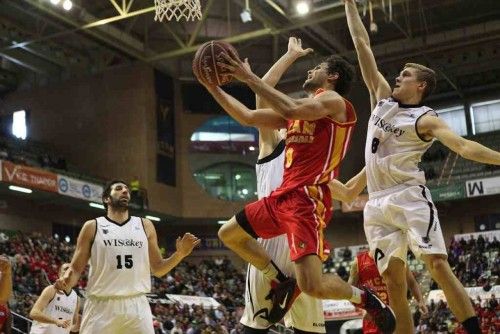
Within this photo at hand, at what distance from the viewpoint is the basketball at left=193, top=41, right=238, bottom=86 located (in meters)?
4.80

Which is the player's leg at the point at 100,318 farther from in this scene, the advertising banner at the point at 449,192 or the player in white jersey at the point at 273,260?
the advertising banner at the point at 449,192

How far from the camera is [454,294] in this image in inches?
197

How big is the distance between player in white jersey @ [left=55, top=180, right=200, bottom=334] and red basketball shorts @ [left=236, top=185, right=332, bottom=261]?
1403 millimetres

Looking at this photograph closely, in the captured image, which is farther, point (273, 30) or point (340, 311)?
point (273, 30)

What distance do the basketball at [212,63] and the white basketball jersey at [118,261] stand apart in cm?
217

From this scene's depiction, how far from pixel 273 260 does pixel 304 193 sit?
2.75ft

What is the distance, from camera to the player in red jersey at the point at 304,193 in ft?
15.7

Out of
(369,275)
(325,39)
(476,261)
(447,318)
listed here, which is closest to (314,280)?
(369,275)

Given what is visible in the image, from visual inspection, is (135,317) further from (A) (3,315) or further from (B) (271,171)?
(A) (3,315)

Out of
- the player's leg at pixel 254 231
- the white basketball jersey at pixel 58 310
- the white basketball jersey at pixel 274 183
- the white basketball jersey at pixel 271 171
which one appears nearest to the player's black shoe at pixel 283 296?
the player's leg at pixel 254 231

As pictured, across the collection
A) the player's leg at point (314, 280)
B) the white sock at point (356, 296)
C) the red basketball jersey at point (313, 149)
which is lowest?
the white sock at point (356, 296)

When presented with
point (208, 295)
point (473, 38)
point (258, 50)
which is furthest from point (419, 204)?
point (258, 50)

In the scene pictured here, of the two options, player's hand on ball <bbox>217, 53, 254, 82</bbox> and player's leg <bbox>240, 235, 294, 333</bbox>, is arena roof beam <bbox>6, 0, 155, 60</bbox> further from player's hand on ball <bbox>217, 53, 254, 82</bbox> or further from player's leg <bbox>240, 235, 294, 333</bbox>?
player's hand on ball <bbox>217, 53, 254, 82</bbox>

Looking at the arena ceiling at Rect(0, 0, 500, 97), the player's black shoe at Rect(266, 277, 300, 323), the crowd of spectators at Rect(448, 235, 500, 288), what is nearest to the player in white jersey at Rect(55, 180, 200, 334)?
the player's black shoe at Rect(266, 277, 300, 323)
